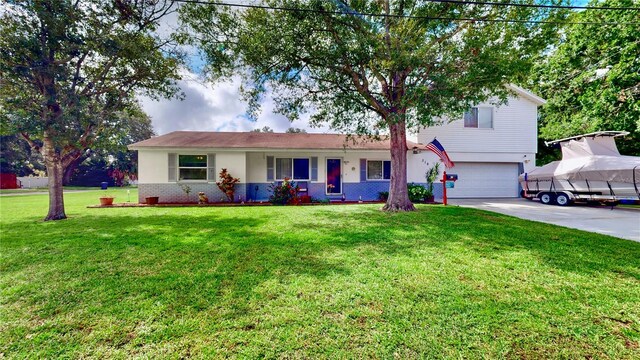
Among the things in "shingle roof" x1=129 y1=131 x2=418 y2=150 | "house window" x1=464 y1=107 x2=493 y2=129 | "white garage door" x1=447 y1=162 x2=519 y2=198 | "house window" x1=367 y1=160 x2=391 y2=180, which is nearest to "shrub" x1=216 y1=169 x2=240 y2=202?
"shingle roof" x1=129 y1=131 x2=418 y2=150

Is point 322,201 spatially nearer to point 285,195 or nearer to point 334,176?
point 334,176

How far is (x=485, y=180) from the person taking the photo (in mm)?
15492

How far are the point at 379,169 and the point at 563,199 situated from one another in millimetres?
8349

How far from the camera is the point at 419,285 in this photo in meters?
3.41

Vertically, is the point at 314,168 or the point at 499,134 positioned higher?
the point at 499,134

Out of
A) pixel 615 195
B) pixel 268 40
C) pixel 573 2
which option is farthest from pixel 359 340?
pixel 615 195

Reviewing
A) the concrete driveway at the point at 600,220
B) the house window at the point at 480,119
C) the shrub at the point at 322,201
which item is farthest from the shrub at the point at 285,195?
the house window at the point at 480,119

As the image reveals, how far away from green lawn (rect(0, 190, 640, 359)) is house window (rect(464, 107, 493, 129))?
10648mm

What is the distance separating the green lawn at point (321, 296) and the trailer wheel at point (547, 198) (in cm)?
739

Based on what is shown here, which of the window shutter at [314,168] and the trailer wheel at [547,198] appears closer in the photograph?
the trailer wheel at [547,198]

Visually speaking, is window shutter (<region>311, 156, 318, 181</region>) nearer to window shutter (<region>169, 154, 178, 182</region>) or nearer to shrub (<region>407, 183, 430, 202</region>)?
shrub (<region>407, 183, 430, 202</region>)

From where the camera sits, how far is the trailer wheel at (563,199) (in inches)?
444

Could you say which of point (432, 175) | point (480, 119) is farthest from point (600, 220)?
point (480, 119)

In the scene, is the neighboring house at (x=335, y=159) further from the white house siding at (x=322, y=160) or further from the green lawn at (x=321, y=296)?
the green lawn at (x=321, y=296)
